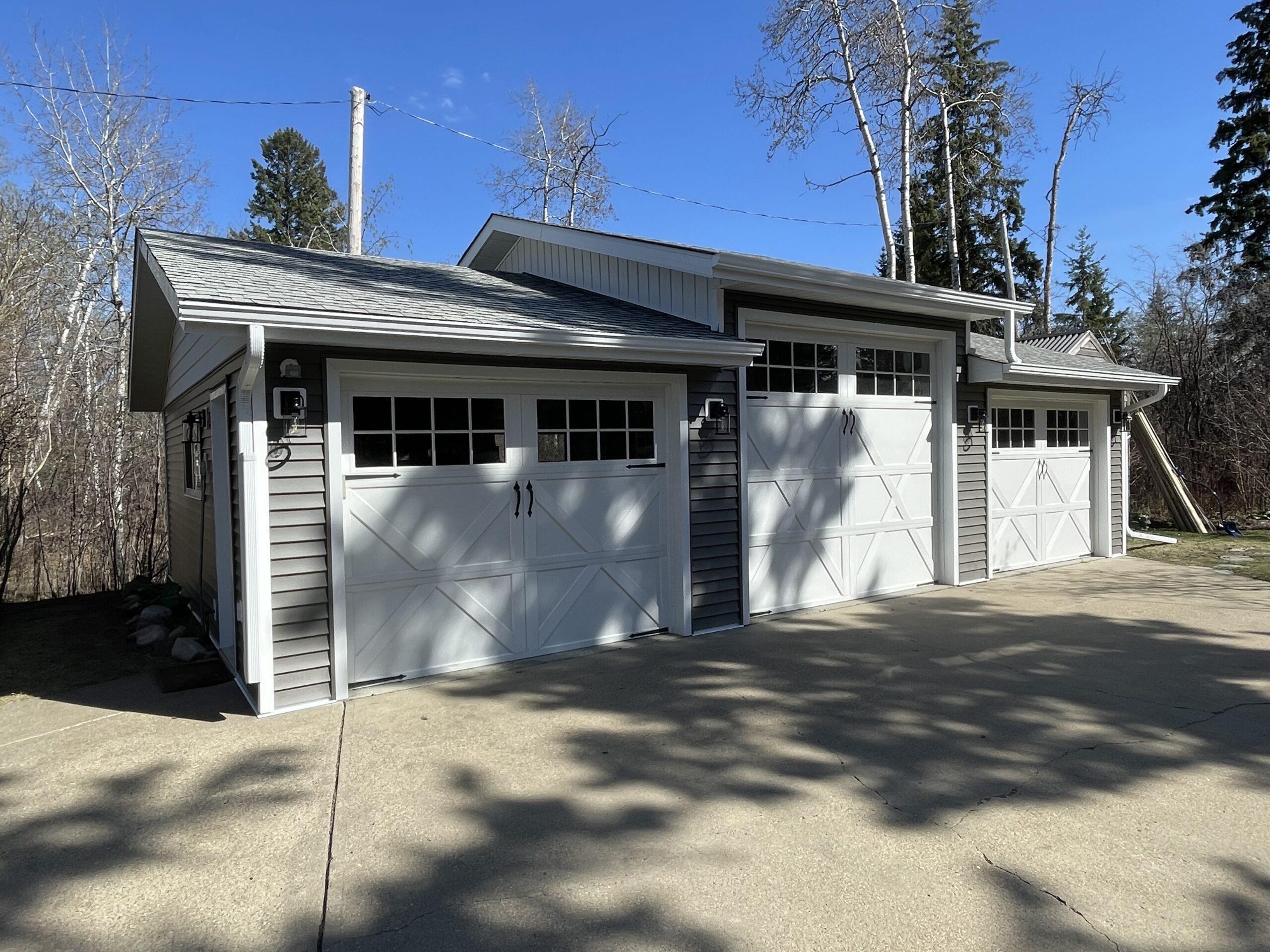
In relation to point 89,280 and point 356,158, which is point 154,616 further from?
point 89,280

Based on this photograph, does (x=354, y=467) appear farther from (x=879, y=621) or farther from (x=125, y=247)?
(x=125, y=247)

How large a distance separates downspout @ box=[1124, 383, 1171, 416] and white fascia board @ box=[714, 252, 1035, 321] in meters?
3.45

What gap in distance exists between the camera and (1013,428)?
866 centimetres

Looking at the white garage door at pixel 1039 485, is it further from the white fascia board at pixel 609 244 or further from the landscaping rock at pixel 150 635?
the landscaping rock at pixel 150 635

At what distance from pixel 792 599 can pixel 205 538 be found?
517 cm

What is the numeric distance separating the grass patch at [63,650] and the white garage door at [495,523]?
2.17 metres

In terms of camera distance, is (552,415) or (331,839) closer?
(331,839)

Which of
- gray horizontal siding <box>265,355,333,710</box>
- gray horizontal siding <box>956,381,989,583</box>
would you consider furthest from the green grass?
gray horizontal siding <box>265,355,333,710</box>

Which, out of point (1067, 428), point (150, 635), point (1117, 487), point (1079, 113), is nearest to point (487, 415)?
point (150, 635)

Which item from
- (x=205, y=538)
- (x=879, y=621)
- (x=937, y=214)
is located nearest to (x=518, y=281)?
(x=205, y=538)

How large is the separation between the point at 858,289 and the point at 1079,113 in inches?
614

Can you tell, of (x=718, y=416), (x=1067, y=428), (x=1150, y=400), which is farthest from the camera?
(x=1150, y=400)

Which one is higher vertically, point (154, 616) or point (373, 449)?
point (373, 449)

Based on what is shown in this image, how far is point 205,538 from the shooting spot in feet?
20.7
